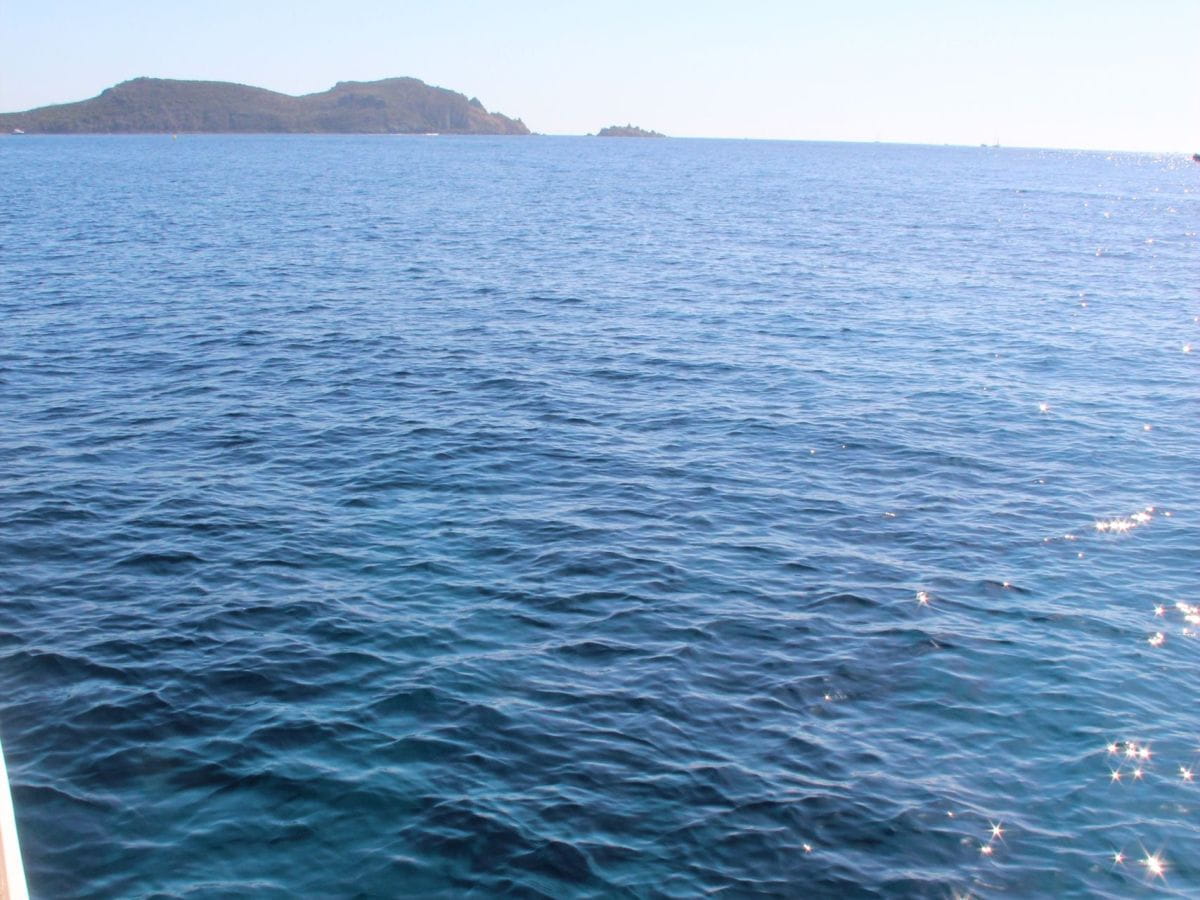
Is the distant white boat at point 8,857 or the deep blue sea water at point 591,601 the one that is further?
the deep blue sea water at point 591,601

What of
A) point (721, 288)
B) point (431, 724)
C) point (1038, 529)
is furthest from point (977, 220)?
point (431, 724)

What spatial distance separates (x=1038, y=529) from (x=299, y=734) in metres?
22.8

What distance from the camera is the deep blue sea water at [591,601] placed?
18641 mm

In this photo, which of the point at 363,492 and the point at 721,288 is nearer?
the point at 363,492

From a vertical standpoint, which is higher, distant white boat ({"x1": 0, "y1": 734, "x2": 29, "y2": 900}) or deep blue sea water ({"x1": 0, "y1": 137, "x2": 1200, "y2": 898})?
distant white boat ({"x1": 0, "y1": 734, "x2": 29, "y2": 900})

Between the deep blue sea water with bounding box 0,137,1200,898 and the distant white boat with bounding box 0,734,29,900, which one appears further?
the deep blue sea water with bounding box 0,137,1200,898

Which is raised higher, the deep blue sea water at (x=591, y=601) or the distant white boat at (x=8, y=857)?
the distant white boat at (x=8, y=857)

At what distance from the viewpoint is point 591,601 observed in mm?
27422

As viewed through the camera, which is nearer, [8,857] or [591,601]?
[8,857]

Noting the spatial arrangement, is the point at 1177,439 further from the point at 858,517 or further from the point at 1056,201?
the point at 1056,201

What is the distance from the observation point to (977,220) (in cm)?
13200

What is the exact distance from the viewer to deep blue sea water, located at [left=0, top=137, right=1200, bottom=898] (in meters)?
18.6

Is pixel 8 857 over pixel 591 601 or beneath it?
over

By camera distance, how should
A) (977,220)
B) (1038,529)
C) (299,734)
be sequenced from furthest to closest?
(977,220), (1038,529), (299,734)
